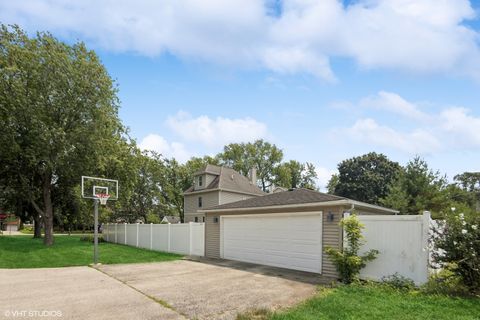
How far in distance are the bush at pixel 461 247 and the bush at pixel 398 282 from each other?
81 cm

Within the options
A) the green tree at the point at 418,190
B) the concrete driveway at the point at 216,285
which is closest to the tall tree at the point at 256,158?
the green tree at the point at 418,190

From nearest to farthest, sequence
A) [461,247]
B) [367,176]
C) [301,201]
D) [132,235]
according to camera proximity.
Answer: [461,247], [301,201], [132,235], [367,176]

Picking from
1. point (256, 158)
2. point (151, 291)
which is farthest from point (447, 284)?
point (256, 158)

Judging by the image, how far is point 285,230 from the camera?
11.6 metres

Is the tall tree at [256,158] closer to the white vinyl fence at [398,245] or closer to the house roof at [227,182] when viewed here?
the house roof at [227,182]

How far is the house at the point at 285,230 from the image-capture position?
32.9 ft

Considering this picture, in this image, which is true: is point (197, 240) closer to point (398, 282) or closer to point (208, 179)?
point (398, 282)

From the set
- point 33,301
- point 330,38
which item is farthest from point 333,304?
point 330,38

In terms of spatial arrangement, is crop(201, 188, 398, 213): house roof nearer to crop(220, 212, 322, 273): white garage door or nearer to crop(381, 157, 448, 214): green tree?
crop(220, 212, 322, 273): white garage door

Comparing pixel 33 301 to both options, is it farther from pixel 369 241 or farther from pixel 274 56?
pixel 274 56

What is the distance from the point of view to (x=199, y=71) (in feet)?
44.2

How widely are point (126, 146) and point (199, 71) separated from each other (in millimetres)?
13700

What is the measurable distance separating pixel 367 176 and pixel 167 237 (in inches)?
1216

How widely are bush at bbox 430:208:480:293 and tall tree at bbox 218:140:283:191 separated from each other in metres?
42.4
